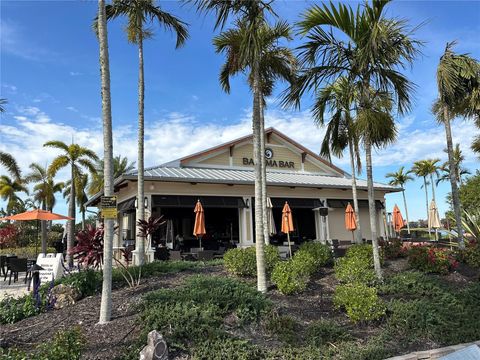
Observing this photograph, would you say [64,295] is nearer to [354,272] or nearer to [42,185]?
[354,272]

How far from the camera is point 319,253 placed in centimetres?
902

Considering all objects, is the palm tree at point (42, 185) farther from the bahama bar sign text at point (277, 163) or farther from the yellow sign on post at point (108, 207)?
the yellow sign on post at point (108, 207)

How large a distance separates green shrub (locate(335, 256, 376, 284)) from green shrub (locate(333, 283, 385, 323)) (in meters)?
1.50

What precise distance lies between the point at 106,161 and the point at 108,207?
26.9 inches

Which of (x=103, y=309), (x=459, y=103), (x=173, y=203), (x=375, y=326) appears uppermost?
(x=459, y=103)

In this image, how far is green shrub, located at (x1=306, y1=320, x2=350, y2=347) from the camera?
196 inches

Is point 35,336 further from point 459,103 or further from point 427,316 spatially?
point 459,103

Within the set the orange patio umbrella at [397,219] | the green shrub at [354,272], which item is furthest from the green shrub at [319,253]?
the orange patio umbrella at [397,219]

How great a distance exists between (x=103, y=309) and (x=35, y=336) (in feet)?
3.04

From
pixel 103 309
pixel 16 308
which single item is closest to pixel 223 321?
pixel 103 309

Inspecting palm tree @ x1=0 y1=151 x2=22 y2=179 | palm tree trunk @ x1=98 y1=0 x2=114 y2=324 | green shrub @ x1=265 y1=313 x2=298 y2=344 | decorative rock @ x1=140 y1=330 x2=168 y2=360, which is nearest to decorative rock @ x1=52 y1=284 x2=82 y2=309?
palm tree trunk @ x1=98 y1=0 x2=114 y2=324

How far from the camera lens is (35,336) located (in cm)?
518

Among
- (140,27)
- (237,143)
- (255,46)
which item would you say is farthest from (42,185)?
(255,46)

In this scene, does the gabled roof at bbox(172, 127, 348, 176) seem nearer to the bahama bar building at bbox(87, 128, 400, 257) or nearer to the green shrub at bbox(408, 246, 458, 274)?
the bahama bar building at bbox(87, 128, 400, 257)
